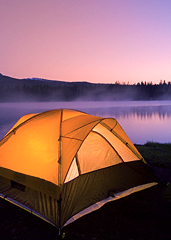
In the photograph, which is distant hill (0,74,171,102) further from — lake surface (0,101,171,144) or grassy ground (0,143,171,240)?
grassy ground (0,143,171,240)

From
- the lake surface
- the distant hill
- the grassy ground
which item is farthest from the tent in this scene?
the distant hill

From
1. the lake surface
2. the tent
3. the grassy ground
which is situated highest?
the tent

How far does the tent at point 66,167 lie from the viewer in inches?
173

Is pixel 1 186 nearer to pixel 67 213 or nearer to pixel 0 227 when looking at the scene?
pixel 0 227

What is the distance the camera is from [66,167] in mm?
4457

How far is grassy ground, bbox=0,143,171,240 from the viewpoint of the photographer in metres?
3.89

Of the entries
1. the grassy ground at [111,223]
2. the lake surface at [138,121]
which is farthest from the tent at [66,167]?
the lake surface at [138,121]

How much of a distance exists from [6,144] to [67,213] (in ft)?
8.32

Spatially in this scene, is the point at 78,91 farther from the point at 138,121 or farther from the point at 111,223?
the point at 111,223

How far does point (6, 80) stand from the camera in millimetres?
198875

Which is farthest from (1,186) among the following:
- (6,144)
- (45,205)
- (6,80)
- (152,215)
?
(6,80)

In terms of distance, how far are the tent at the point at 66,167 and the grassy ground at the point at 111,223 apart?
205 mm

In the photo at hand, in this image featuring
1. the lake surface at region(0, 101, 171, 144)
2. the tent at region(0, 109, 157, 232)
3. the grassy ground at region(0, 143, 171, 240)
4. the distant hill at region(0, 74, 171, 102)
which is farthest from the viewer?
the distant hill at region(0, 74, 171, 102)

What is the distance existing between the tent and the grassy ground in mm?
205
